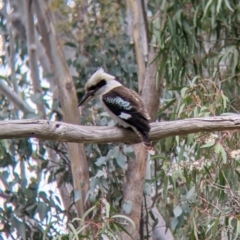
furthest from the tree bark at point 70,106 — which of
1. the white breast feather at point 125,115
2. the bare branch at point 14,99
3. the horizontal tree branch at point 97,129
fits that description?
the horizontal tree branch at point 97,129

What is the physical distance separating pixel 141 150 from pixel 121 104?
2.90 feet

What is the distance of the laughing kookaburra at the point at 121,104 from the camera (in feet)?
11.5

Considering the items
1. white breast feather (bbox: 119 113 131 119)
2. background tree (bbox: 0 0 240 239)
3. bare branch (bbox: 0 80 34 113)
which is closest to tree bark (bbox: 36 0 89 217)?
background tree (bbox: 0 0 240 239)

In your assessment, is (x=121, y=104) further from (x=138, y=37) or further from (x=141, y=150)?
(x=138, y=37)

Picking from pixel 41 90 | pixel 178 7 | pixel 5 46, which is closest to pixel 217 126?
pixel 178 7

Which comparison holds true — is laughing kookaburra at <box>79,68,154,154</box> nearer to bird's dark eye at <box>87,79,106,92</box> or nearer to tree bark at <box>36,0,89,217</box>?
bird's dark eye at <box>87,79,106,92</box>

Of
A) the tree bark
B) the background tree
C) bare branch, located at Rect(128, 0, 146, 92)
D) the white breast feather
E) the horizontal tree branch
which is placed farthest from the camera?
bare branch, located at Rect(128, 0, 146, 92)

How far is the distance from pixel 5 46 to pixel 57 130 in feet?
11.4

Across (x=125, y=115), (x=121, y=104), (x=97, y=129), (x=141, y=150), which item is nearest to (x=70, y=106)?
(x=141, y=150)

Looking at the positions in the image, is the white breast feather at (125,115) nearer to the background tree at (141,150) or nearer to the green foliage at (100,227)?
the background tree at (141,150)

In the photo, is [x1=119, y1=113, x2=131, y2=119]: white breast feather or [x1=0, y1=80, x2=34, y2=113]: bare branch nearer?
[x1=119, y1=113, x2=131, y2=119]: white breast feather

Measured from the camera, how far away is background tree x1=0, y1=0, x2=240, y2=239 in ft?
13.4

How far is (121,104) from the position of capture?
3838 mm

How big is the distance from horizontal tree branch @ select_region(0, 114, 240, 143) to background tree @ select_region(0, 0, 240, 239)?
365 mm
